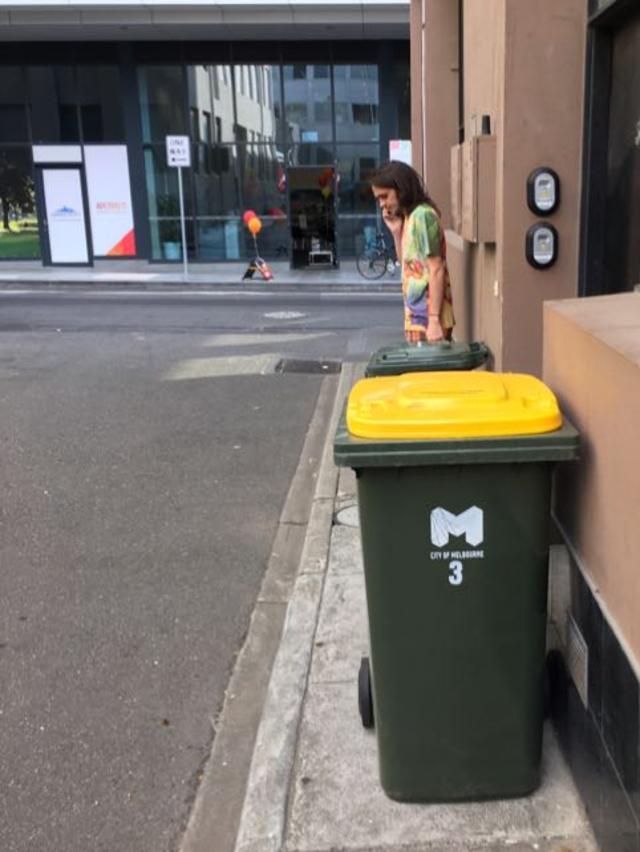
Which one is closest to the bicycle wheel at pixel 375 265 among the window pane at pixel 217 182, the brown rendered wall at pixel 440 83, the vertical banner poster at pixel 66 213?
the window pane at pixel 217 182

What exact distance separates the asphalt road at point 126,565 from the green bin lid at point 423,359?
136 cm

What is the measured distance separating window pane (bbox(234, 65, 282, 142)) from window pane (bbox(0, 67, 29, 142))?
5.56 m

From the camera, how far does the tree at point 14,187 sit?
77.0 ft

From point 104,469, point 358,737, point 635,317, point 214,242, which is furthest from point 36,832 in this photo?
point 214,242

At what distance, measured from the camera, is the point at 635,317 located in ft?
7.68

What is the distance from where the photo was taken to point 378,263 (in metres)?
20.7

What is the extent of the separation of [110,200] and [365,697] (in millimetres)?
22029

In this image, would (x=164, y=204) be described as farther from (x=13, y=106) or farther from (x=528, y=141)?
(x=528, y=141)

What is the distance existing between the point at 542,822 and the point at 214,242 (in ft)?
71.9

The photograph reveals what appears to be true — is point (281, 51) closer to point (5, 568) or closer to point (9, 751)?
point (5, 568)

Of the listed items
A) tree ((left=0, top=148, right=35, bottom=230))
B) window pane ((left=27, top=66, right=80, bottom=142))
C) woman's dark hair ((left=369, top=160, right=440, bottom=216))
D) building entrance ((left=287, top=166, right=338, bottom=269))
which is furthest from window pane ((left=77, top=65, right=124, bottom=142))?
woman's dark hair ((left=369, top=160, right=440, bottom=216))

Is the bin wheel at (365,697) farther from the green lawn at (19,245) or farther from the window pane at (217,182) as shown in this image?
the green lawn at (19,245)

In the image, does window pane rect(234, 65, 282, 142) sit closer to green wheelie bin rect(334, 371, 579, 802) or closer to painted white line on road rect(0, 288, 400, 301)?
painted white line on road rect(0, 288, 400, 301)

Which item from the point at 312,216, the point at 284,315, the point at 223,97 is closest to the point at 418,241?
the point at 284,315
